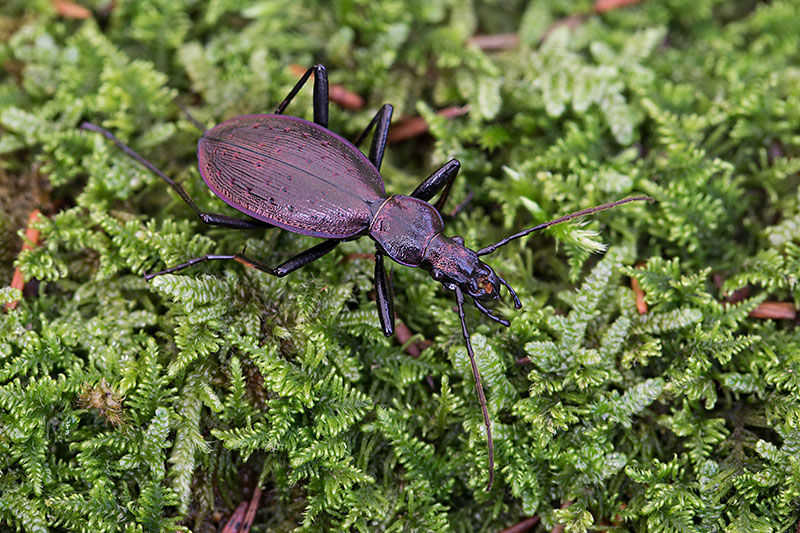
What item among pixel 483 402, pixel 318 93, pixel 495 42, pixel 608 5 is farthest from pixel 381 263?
pixel 608 5

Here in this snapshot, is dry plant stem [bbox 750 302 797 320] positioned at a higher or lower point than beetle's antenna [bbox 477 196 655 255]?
lower

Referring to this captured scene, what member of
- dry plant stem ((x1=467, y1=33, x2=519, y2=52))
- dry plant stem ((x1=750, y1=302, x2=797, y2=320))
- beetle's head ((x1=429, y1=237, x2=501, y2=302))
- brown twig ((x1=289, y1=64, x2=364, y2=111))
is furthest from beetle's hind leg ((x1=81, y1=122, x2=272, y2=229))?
dry plant stem ((x1=750, y1=302, x2=797, y2=320))

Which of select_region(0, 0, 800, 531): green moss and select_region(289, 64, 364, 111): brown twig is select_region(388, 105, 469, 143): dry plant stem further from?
select_region(289, 64, 364, 111): brown twig

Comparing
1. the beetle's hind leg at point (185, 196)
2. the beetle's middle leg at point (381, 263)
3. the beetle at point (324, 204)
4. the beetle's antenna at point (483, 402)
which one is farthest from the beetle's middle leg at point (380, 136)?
the beetle's antenna at point (483, 402)

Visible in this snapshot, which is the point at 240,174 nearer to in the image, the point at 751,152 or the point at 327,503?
the point at 327,503

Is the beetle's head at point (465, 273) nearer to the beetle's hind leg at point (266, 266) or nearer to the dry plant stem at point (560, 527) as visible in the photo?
the beetle's hind leg at point (266, 266)

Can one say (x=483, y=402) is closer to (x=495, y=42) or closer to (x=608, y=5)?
(x=495, y=42)
